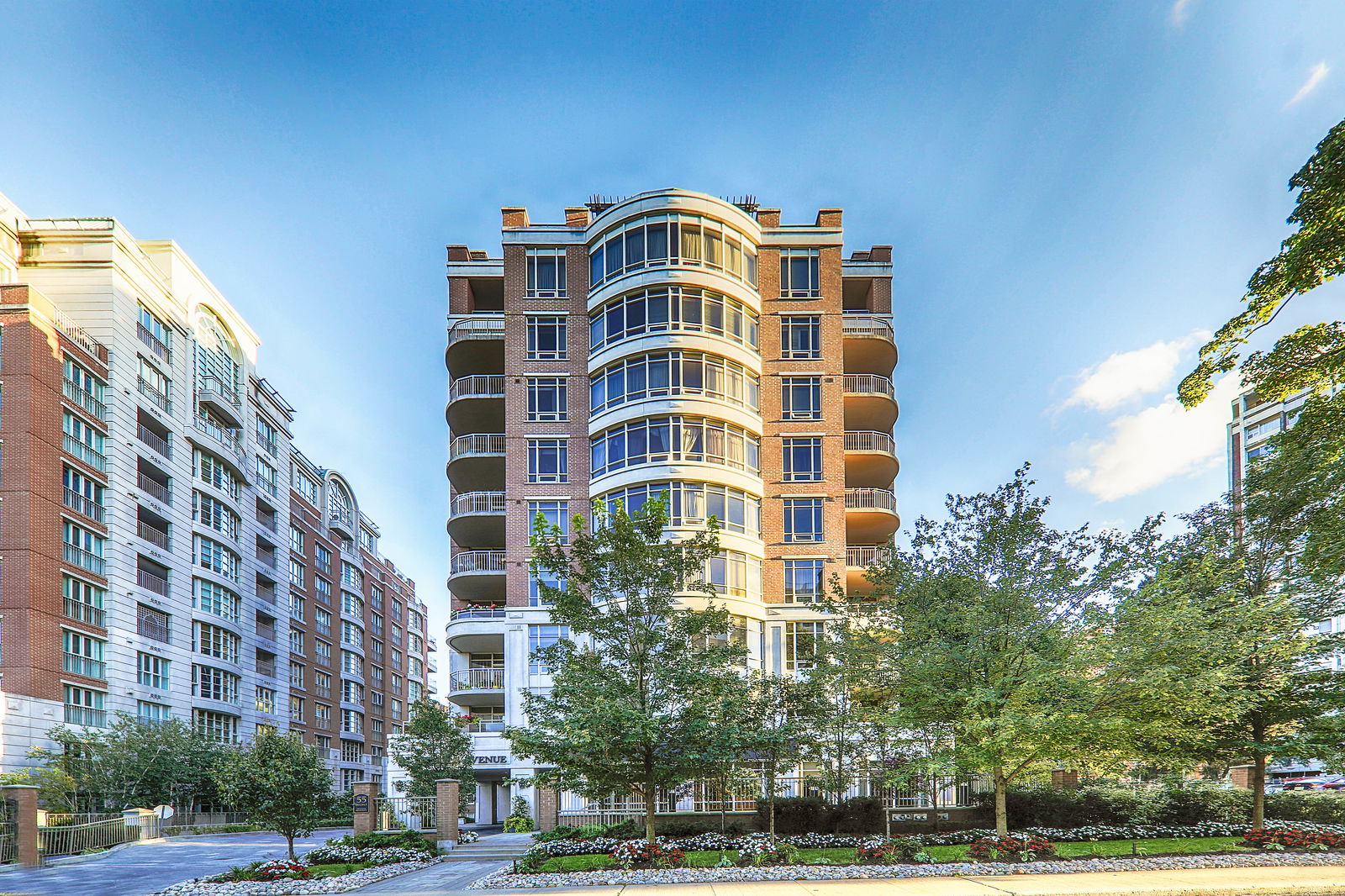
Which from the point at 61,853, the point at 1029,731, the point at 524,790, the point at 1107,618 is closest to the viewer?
the point at 1029,731

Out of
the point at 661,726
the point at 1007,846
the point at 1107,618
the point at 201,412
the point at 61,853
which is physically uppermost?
the point at 201,412

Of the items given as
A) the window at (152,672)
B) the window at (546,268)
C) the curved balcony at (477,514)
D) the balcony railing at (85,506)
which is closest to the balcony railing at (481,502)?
the curved balcony at (477,514)

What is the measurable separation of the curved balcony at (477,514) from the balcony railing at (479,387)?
14.8ft

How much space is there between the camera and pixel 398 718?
9925cm

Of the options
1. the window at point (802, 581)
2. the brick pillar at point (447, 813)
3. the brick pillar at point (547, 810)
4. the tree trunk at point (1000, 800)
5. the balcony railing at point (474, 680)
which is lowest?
the brick pillar at point (547, 810)

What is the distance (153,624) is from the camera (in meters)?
52.0

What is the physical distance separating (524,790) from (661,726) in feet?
48.9

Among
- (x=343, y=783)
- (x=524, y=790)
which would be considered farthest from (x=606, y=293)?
(x=343, y=783)

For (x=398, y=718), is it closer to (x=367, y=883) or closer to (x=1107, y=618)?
(x=367, y=883)

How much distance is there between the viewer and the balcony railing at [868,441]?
44062 mm

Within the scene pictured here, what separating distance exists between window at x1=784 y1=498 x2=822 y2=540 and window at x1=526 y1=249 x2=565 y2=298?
14.1 metres

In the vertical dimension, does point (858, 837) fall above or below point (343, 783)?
above

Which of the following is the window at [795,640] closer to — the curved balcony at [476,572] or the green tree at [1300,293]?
the curved balcony at [476,572]

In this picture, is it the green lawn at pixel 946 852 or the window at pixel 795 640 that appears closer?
the green lawn at pixel 946 852
